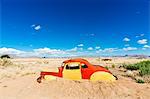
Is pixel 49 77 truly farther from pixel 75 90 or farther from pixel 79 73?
pixel 75 90

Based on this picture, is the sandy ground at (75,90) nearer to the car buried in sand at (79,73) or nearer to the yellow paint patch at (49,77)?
the yellow paint patch at (49,77)

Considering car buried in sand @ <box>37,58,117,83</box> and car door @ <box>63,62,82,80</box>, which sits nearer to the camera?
car buried in sand @ <box>37,58,117,83</box>

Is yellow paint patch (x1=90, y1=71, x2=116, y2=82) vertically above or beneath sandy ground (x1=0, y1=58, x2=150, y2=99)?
above

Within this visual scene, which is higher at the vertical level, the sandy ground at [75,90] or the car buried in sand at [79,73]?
the car buried in sand at [79,73]

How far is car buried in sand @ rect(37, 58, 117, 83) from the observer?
13.0m

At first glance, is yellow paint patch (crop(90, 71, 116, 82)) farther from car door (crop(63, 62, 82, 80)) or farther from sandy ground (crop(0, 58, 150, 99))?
car door (crop(63, 62, 82, 80))

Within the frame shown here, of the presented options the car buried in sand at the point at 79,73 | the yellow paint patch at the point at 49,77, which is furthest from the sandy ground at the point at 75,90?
the car buried in sand at the point at 79,73

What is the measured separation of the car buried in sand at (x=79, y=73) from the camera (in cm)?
1302

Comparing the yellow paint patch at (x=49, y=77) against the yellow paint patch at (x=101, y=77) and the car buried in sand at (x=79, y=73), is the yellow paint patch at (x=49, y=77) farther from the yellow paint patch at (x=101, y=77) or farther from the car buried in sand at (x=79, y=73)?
the yellow paint patch at (x=101, y=77)

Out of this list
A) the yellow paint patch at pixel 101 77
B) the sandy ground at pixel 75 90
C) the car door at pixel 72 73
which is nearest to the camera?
the sandy ground at pixel 75 90

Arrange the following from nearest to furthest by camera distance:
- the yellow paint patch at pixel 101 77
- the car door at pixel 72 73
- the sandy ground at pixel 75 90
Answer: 1. the sandy ground at pixel 75 90
2. the yellow paint patch at pixel 101 77
3. the car door at pixel 72 73

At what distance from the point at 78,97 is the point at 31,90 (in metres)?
2.23

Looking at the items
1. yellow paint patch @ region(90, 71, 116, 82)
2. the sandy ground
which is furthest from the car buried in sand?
the sandy ground

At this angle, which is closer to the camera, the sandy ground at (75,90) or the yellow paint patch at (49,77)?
the sandy ground at (75,90)
